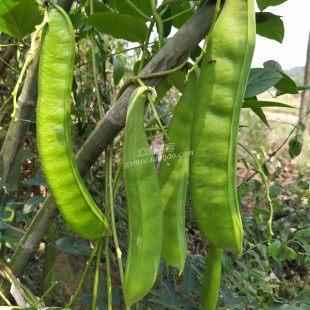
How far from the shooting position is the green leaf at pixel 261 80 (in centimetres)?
63

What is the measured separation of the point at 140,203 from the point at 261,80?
350 millimetres

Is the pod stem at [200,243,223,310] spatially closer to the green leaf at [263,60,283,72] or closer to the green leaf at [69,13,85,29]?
the green leaf at [263,60,283,72]

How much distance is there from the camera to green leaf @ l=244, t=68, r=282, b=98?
2.05ft

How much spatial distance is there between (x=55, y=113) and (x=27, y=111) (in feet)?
0.81

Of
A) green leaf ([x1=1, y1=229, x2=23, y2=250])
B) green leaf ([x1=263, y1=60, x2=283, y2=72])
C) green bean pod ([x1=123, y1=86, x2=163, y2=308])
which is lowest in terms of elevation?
green leaf ([x1=1, y1=229, x2=23, y2=250])

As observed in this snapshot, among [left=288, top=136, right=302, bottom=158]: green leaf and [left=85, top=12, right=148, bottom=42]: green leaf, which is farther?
[left=288, top=136, right=302, bottom=158]: green leaf

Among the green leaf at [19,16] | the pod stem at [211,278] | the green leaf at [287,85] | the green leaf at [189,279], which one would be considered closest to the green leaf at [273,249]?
the green leaf at [189,279]

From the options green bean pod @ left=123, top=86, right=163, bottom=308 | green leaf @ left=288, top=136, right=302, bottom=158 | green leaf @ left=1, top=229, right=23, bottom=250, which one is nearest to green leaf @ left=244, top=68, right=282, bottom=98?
green bean pod @ left=123, top=86, right=163, bottom=308

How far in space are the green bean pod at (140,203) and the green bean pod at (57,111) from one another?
4.2 inches

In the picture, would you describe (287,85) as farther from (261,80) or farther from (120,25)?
A: (120,25)

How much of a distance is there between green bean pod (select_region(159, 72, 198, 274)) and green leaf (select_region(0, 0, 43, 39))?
0.29m

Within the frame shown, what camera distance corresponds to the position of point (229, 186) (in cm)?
50

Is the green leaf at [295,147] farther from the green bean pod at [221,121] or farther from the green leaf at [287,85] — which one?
the green bean pod at [221,121]

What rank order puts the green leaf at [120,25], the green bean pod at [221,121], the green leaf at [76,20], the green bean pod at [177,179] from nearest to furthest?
the green bean pod at [221,121]
the green bean pod at [177,179]
the green leaf at [120,25]
the green leaf at [76,20]
